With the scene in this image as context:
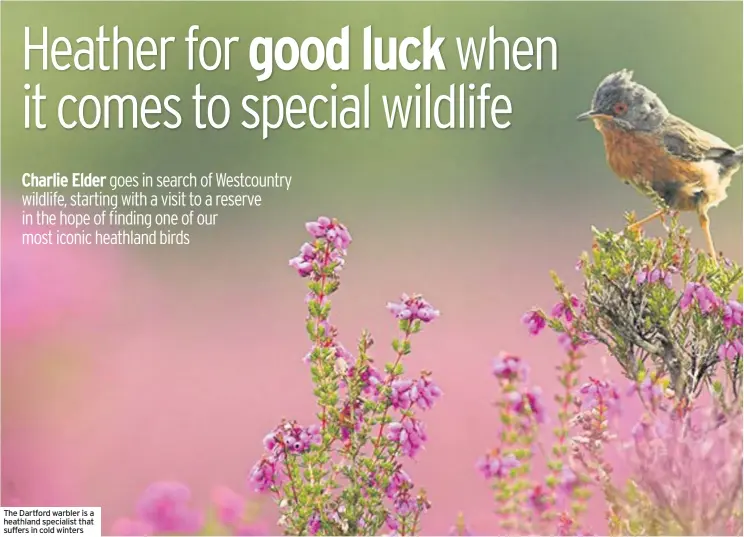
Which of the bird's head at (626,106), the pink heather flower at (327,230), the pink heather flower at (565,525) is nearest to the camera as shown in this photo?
the pink heather flower at (327,230)

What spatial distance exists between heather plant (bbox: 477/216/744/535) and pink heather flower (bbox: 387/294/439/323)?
358 millimetres

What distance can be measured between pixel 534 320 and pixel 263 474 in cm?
94

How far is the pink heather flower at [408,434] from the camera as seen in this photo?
3504 millimetres

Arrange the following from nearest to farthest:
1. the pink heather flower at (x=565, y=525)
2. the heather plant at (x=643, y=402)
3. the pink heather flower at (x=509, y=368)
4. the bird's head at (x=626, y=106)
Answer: the heather plant at (x=643, y=402) < the pink heather flower at (x=565, y=525) < the pink heather flower at (x=509, y=368) < the bird's head at (x=626, y=106)

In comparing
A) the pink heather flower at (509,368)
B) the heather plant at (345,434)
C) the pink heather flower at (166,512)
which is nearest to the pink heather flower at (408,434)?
the heather plant at (345,434)

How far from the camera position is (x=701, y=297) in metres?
3.43

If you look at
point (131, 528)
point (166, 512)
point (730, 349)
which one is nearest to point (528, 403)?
point (730, 349)

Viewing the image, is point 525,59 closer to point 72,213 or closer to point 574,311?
point 574,311

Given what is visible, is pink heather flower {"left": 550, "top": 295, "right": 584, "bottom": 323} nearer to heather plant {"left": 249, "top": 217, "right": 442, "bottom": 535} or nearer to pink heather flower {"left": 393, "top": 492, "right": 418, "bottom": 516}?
heather plant {"left": 249, "top": 217, "right": 442, "bottom": 535}

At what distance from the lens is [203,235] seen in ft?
15.9

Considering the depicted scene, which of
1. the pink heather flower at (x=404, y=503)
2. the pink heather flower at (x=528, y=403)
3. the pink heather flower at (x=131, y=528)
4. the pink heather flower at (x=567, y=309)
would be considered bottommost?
the pink heather flower at (x=131, y=528)

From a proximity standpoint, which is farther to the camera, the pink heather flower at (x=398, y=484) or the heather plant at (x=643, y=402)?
the pink heather flower at (x=398, y=484)

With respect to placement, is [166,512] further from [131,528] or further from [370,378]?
[370,378]

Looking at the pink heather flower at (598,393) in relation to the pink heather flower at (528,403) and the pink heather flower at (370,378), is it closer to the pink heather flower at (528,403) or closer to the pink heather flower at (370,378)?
the pink heather flower at (528,403)
